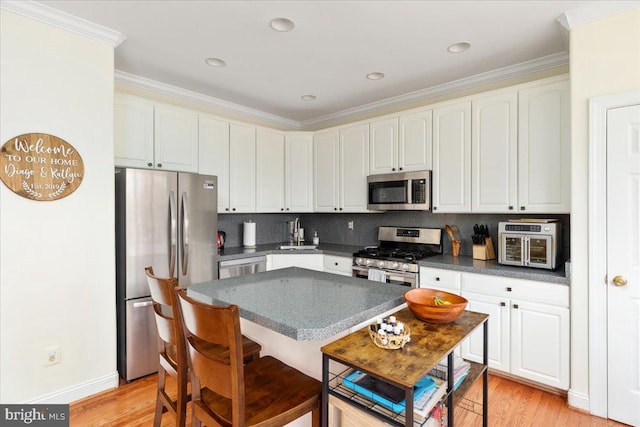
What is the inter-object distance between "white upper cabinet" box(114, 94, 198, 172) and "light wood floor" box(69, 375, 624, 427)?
1.92 m

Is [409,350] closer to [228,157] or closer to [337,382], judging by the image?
[337,382]

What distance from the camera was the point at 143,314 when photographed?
276 cm

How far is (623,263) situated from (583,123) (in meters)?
0.97

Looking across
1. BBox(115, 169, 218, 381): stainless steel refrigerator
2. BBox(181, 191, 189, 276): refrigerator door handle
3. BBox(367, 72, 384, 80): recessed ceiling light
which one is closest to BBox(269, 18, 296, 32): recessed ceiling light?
BBox(367, 72, 384, 80): recessed ceiling light

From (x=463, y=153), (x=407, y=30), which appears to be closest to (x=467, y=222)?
(x=463, y=153)

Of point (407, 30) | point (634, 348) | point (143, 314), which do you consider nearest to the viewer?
point (634, 348)

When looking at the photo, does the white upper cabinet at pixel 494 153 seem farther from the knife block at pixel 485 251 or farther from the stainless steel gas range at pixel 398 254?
the stainless steel gas range at pixel 398 254

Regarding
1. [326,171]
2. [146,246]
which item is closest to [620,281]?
[326,171]

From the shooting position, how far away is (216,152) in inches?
146

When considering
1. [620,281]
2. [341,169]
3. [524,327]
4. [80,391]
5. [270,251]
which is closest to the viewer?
[620,281]

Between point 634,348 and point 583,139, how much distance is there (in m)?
1.39

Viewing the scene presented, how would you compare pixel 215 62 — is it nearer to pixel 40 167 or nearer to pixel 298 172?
pixel 40 167

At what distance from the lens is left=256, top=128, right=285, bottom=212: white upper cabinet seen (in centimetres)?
414

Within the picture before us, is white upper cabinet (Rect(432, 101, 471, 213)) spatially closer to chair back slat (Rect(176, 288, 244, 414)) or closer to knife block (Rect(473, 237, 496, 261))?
knife block (Rect(473, 237, 496, 261))
